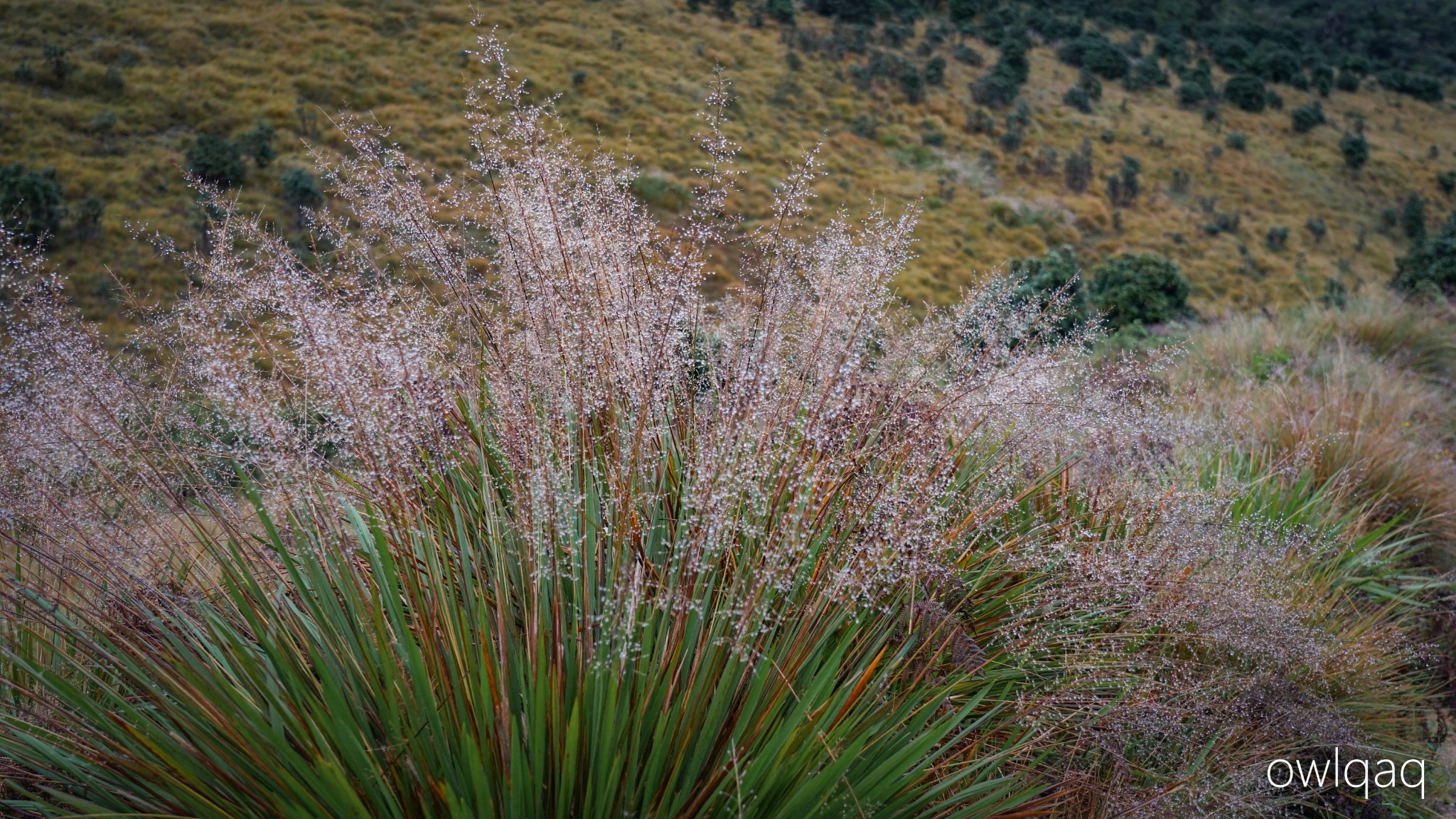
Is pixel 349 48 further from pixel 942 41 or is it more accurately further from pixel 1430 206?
pixel 1430 206

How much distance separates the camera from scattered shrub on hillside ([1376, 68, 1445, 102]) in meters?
47.0

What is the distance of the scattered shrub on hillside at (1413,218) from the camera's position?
33781 mm

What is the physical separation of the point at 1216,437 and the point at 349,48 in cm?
3591

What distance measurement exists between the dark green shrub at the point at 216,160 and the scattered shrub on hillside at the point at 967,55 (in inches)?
1344

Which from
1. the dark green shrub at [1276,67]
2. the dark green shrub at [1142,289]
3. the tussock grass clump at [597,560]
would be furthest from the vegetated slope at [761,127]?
the tussock grass clump at [597,560]

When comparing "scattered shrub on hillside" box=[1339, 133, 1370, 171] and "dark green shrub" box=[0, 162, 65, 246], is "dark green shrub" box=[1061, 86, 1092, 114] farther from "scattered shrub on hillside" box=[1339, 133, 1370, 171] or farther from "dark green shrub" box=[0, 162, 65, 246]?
"dark green shrub" box=[0, 162, 65, 246]

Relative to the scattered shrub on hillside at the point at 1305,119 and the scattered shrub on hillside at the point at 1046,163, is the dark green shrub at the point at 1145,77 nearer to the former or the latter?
the scattered shrub on hillside at the point at 1305,119

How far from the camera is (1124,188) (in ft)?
110

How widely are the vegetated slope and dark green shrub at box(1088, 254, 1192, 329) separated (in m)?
2.71

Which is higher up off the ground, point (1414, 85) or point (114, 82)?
point (1414, 85)

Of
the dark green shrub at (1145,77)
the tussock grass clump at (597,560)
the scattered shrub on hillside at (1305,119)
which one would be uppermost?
the dark green shrub at (1145,77)

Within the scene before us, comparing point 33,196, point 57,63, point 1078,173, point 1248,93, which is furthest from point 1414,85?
point 57,63

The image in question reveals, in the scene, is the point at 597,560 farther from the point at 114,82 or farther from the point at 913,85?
the point at 913,85

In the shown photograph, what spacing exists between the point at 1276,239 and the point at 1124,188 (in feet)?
20.6
